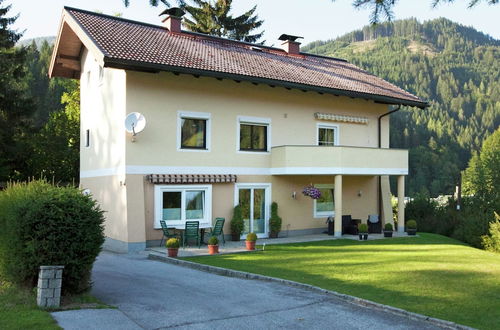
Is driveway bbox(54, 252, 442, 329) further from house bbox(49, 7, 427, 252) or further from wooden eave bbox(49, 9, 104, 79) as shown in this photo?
wooden eave bbox(49, 9, 104, 79)

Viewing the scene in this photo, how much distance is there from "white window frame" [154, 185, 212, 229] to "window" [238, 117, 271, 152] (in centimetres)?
233

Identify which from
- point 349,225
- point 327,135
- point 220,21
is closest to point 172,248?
point 349,225

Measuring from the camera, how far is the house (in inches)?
640

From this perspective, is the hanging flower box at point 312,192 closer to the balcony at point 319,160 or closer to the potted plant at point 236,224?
the balcony at point 319,160

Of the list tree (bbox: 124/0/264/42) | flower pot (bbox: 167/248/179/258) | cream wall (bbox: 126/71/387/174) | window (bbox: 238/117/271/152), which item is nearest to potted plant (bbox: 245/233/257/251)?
flower pot (bbox: 167/248/179/258)

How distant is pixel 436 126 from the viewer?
4464 inches

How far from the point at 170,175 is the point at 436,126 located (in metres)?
108

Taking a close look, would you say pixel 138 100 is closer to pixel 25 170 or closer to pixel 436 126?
pixel 25 170

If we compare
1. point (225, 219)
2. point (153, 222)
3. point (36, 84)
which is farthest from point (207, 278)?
point (36, 84)

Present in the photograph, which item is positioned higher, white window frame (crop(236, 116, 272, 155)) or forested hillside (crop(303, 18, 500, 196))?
forested hillside (crop(303, 18, 500, 196))

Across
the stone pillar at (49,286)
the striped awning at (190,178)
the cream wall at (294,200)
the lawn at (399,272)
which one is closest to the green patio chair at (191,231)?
the cream wall at (294,200)

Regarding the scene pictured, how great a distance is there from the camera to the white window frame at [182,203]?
16344 mm

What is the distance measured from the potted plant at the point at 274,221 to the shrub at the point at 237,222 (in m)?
1.44

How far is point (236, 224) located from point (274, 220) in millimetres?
1778
